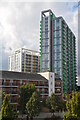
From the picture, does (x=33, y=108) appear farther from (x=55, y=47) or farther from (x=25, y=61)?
(x=25, y=61)

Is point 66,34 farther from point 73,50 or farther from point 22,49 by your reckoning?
point 22,49

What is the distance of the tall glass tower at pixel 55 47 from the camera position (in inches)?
766

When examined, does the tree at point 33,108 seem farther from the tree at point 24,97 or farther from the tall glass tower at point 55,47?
the tall glass tower at point 55,47

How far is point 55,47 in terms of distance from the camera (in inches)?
787

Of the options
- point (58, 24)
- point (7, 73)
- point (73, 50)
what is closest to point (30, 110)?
point (7, 73)

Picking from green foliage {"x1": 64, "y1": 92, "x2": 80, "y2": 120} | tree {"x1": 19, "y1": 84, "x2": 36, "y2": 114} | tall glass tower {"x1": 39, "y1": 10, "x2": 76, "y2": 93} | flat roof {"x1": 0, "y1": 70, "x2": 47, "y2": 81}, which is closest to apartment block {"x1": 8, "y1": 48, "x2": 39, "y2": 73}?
tall glass tower {"x1": 39, "y1": 10, "x2": 76, "y2": 93}

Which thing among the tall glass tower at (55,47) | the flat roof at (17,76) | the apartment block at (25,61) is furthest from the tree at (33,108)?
the apartment block at (25,61)

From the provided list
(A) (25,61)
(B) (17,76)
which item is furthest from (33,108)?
(A) (25,61)

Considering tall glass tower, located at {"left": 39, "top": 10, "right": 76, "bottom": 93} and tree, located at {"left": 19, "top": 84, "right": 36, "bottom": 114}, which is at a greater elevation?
tall glass tower, located at {"left": 39, "top": 10, "right": 76, "bottom": 93}

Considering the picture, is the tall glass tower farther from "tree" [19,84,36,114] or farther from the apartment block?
"tree" [19,84,36,114]

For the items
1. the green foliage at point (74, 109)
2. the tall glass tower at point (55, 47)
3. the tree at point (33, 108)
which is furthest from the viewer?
the tall glass tower at point (55, 47)

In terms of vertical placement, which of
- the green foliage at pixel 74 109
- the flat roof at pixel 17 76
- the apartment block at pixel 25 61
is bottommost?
the green foliage at pixel 74 109

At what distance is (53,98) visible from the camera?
31.3ft

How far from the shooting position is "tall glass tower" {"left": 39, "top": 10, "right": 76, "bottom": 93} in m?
19.5
